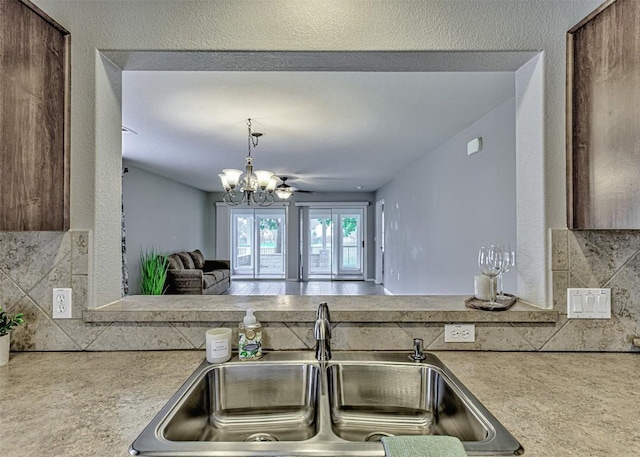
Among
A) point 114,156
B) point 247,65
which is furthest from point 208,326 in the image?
point 247,65

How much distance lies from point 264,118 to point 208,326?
8.10 feet

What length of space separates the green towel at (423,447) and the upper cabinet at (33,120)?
52.2 inches

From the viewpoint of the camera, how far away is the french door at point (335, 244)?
966 cm

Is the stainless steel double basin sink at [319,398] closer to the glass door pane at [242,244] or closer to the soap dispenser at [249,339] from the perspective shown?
the soap dispenser at [249,339]

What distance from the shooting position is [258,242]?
9.83 meters

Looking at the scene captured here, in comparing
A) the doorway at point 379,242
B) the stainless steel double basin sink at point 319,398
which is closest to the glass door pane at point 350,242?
the doorway at point 379,242

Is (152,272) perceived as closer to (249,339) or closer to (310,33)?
(249,339)

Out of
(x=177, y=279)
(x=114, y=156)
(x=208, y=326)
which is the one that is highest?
(x=114, y=156)

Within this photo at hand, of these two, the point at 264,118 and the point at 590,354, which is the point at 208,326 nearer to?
the point at 590,354

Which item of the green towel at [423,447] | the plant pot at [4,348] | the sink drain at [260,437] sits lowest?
the sink drain at [260,437]

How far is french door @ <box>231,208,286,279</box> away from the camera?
9.74 metres

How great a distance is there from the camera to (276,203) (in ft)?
31.2

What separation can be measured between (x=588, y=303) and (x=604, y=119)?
0.69 m

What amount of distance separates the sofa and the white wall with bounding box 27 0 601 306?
4809 millimetres
